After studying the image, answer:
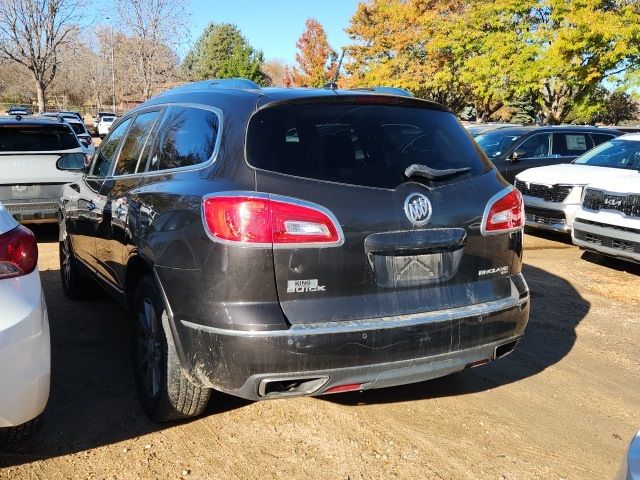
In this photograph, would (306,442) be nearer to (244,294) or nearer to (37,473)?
(244,294)

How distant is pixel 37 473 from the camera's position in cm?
287

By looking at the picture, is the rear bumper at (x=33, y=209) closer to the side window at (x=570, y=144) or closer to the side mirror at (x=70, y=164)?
the side mirror at (x=70, y=164)

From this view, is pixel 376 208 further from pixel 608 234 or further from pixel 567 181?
pixel 567 181

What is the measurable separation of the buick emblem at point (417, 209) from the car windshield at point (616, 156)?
654 centimetres

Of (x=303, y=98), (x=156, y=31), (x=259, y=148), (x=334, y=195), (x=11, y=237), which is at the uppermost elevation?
(x=156, y=31)

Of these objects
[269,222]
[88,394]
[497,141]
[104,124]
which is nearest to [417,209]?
[269,222]

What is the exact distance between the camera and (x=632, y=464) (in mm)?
1719

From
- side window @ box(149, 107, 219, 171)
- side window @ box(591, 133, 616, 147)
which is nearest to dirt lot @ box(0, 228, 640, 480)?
side window @ box(149, 107, 219, 171)

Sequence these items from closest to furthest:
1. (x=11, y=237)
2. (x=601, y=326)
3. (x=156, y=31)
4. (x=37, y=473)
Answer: (x=11, y=237) < (x=37, y=473) < (x=601, y=326) < (x=156, y=31)

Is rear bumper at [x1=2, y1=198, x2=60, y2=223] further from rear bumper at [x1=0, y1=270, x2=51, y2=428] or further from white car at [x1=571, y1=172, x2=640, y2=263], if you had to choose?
white car at [x1=571, y1=172, x2=640, y2=263]

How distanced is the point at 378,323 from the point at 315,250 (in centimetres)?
45

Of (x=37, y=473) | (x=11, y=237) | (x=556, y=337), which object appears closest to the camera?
(x=11, y=237)

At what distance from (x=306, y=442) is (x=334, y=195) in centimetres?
132

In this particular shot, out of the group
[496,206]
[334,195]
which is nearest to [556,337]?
[496,206]
